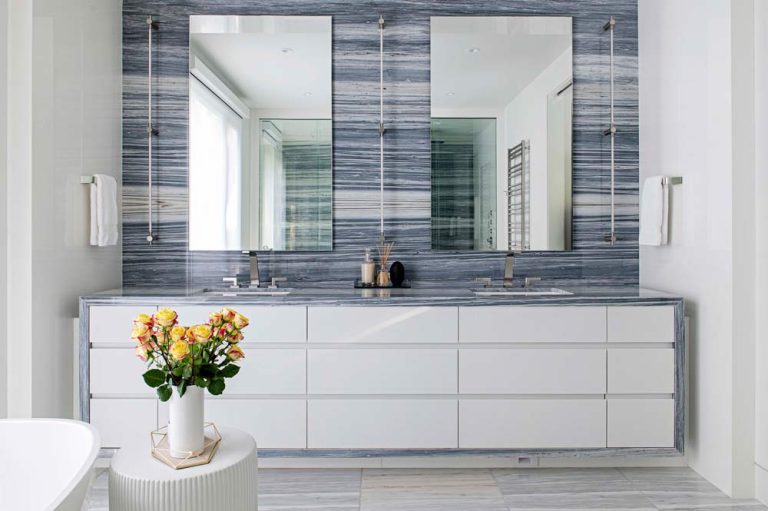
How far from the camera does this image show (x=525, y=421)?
2873 millimetres

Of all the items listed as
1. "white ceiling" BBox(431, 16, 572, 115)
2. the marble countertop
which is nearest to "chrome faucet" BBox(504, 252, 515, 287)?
the marble countertop

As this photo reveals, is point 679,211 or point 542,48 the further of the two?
point 542,48

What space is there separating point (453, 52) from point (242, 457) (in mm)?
2479

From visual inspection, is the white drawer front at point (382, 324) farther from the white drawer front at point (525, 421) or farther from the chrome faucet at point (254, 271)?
the chrome faucet at point (254, 271)

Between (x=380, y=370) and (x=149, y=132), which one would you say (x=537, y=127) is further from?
(x=149, y=132)

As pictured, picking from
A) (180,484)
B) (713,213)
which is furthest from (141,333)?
(713,213)

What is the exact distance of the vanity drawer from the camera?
9.39 feet

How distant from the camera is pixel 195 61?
11.3 feet

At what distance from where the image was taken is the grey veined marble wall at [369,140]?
3447mm

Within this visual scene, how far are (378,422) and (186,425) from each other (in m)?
1.21
